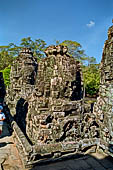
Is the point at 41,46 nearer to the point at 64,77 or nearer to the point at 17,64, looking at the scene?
the point at 17,64

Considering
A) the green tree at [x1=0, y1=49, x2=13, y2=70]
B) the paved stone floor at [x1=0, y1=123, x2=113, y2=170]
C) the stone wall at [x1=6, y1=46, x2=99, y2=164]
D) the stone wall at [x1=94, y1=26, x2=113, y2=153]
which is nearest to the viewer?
the paved stone floor at [x1=0, y1=123, x2=113, y2=170]

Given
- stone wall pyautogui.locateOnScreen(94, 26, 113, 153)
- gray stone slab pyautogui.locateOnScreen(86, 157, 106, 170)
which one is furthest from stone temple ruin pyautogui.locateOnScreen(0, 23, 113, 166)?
gray stone slab pyautogui.locateOnScreen(86, 157, 106, 170)

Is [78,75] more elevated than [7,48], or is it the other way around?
[7,48]

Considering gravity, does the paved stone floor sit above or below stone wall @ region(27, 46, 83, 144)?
below

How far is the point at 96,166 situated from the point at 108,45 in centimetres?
315

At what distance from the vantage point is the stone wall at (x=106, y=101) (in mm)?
3894

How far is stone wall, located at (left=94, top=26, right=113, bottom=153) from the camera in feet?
12.8

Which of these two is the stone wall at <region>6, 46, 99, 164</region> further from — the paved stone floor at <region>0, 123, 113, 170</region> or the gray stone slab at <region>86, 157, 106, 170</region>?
the gray stone slab at <region>86, 157, 106, 170</region>

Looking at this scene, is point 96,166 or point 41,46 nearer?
point 96,166

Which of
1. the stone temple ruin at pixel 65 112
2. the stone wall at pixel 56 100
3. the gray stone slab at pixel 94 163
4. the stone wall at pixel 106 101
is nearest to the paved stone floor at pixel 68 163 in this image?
the gray stone slab at pixel 94 163

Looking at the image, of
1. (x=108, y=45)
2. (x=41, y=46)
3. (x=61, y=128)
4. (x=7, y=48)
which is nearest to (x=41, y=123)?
(x=61, y=128)

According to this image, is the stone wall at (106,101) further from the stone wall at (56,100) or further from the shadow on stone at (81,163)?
the stone wall at (56,100)

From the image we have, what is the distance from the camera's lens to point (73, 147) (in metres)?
3.76

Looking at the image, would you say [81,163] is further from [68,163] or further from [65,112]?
[65,112]
